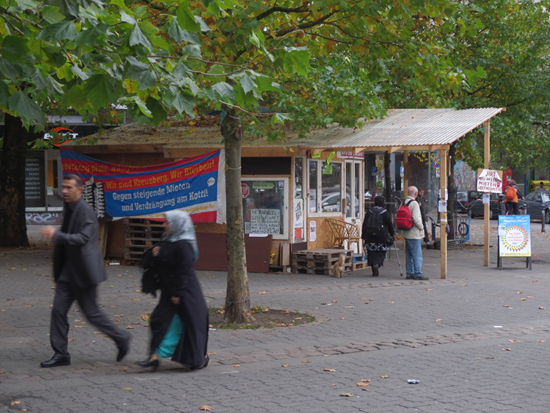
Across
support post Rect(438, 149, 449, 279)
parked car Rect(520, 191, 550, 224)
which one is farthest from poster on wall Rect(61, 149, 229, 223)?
parked car Rect(520, 191, 550, 224)

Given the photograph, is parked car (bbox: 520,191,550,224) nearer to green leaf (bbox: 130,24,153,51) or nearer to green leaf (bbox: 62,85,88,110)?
green leaf (bbox: 62,85,88,110)

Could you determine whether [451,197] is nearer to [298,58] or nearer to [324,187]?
[324,187]

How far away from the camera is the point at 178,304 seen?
6.69 meters

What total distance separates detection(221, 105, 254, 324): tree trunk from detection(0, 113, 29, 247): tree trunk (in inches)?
446

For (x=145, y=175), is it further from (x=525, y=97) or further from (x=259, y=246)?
(x=525, y=97)

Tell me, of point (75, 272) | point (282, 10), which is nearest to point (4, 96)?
point (75, 272)

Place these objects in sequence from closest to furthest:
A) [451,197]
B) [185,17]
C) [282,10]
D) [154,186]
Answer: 1. [185,17]
2. [282,10]
3. [154,186]
4. [451,197]

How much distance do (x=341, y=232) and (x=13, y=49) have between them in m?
11.1

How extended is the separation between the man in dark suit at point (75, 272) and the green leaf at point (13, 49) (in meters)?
1.83

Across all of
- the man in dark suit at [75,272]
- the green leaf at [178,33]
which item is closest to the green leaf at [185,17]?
the green leaf at [178,33]

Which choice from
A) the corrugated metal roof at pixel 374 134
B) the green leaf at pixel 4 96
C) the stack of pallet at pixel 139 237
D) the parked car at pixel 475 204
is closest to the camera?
the green leaf at pixel 4 96

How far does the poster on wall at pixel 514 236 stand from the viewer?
15055 millimetres

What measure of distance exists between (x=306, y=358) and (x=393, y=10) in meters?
4.54

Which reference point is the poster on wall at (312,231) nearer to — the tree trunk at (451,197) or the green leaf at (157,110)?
the tree trunk at (451,197)
